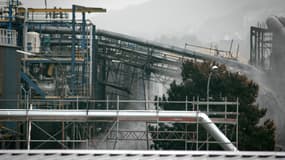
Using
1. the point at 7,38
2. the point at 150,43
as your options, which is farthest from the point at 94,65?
the point at 7,38

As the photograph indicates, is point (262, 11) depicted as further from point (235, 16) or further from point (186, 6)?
point (186, 6)

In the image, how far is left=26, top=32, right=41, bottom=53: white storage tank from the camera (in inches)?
1944

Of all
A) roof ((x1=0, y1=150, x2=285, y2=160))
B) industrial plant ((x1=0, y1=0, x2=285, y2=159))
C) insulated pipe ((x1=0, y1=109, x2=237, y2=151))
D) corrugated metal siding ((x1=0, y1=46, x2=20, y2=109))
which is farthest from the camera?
corrugated metal siding ((x1=0, y1=46, x2=20, y2=109))

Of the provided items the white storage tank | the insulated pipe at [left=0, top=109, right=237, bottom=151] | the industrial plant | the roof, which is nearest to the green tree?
the industrial plant

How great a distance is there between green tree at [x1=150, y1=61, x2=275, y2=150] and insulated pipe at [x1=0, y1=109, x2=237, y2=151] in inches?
389

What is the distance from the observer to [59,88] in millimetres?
49750

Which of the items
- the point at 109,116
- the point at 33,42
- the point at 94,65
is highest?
the point at 33,42

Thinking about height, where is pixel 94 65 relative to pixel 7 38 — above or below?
below

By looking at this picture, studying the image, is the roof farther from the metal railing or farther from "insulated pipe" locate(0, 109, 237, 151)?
the metal railing

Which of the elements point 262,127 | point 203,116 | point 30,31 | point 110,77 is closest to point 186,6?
point 110,77

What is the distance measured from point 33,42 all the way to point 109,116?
18.2 m

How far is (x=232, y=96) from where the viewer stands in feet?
155

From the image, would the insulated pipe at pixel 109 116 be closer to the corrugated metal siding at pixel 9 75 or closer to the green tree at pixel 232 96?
the corrugated metal siding at pixel 9 75

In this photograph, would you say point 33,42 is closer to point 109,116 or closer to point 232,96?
point 232,96
